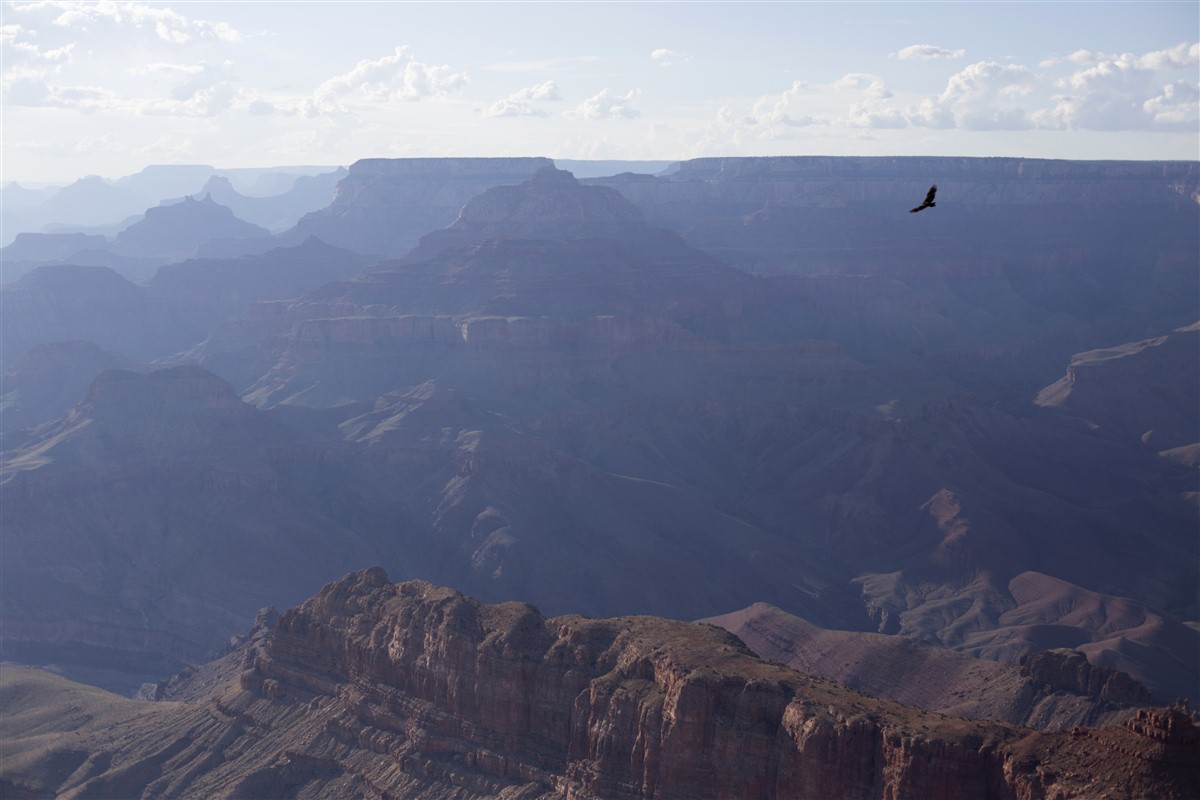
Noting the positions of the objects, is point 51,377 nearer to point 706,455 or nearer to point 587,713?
point 706,455

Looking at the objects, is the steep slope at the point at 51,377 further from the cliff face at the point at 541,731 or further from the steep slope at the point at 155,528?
the cliff face at the point at 541,731

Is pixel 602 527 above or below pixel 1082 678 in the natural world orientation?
below

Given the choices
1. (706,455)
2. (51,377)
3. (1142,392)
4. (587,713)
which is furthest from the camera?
(51,377)

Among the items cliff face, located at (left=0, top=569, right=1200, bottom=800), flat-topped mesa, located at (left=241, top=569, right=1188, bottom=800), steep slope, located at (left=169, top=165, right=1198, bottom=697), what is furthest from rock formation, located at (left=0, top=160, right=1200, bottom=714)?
flat-topped mesa, located at (left=241, top=569, right=1188, bottom=800)

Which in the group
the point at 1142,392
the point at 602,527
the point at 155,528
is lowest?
the point at 602,527

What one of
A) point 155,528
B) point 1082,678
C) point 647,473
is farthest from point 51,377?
point 1082,678

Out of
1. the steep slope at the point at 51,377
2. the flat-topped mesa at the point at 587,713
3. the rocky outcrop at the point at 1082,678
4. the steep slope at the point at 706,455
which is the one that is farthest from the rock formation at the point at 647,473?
the flat-topped mesa at the point at 587,713

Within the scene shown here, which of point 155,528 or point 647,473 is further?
point 647,473
